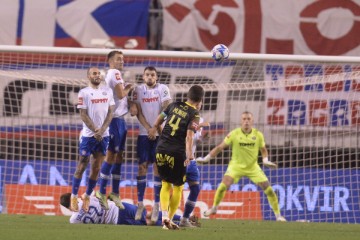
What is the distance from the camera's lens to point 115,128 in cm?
1468

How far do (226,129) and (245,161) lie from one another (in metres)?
2.31

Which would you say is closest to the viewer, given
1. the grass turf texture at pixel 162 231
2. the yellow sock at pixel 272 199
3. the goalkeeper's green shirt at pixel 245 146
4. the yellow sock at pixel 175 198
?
the grass turf texture at pixel 162 231

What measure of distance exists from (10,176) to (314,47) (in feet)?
26.0

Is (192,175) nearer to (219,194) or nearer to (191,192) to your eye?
(191,192)

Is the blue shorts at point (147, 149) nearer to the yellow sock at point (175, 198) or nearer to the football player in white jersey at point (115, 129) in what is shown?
the football player in white jersey at point (115, 129)

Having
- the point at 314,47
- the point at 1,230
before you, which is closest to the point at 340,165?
the point at 314,47

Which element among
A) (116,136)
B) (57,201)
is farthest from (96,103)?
(57,201)

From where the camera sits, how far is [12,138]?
19.3 meters

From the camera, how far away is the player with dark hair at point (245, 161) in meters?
17.5

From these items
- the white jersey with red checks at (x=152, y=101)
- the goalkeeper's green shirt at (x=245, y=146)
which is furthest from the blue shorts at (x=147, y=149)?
the goalkeeper's green shirt at (x=245, y=146)

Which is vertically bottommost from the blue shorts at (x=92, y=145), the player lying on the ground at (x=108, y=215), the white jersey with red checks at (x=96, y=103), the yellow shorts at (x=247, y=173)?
the player lying on the ground at (x=108, y=215)

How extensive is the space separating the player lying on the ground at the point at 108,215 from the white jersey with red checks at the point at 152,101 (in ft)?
3.69

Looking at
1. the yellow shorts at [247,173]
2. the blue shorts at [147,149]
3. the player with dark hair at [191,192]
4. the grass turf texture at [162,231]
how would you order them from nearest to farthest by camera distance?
the grass turf texture at [162,231], the player with dark hair at [191,192], the blue shorts at [147,149], the yellow shorts at [247,173]

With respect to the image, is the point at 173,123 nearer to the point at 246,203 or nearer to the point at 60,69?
the point at 246,203
